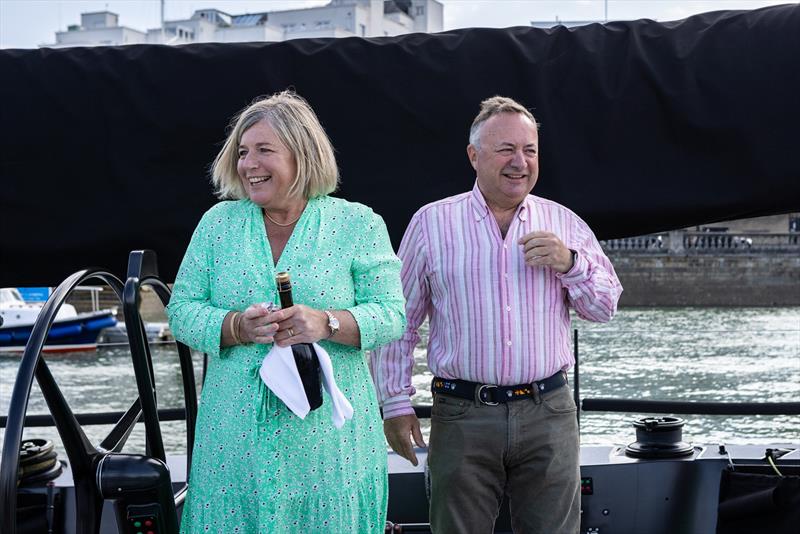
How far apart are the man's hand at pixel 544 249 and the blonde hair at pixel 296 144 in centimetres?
47

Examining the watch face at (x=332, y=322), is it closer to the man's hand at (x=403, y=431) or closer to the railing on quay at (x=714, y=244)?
the man's hand at (x=403, y=431)

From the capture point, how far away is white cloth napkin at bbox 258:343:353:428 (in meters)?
1.94

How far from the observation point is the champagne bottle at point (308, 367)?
6.40ft

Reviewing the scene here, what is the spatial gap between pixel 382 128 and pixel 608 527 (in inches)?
49.4

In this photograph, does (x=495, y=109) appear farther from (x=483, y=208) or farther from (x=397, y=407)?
(x=397, y=407)

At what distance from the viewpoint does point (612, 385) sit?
8.77 metres

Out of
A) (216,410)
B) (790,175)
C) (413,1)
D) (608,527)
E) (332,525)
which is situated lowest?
(608,527)

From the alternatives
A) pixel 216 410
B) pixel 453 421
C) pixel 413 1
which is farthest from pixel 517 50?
pixel 413 1

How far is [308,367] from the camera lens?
6.42ft

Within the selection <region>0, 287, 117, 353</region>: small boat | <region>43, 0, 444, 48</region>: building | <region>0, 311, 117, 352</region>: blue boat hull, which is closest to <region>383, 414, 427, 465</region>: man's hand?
<region>0, 287, 117, 353</region>: small boat

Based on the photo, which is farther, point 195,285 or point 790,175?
point 790,175

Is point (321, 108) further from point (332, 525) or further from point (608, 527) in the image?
point (608, 527)

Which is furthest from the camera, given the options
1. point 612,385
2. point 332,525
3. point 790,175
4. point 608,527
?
point 612,385

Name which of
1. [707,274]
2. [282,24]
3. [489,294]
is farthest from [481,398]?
[282,24]
